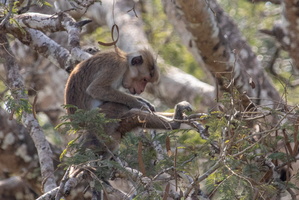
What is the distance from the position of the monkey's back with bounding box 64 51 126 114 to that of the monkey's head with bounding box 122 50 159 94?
158 millimetres

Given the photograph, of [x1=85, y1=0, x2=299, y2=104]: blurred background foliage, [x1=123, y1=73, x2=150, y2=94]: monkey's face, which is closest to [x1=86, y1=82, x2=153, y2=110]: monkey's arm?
[x1=123, y1=73, x2=150, y2=94]: monkey's face

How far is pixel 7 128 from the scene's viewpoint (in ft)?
20.3

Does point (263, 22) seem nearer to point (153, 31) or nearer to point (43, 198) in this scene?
point (153, 31)

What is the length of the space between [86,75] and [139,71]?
1.98 feet

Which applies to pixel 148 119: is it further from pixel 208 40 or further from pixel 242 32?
pixel 242 32

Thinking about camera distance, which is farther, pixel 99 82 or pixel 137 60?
pixel 137 60

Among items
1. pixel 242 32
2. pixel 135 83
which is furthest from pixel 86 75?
pixel 242 32

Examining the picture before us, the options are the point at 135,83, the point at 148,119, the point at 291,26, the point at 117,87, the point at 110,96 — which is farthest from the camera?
the point at 291,26

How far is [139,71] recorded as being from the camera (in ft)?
18.0

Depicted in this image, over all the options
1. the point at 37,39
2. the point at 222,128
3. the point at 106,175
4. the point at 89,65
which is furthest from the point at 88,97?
the point at 222,128

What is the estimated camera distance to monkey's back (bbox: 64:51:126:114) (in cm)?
504

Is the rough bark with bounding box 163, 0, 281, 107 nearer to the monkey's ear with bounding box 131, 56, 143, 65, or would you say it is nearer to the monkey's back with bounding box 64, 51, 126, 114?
the monkey's ear with bounding box 131, 56, 143, 65

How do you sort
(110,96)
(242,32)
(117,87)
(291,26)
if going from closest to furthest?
(110,96), (117,87), (291,26), (242,32)

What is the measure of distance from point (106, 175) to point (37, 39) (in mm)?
2439
